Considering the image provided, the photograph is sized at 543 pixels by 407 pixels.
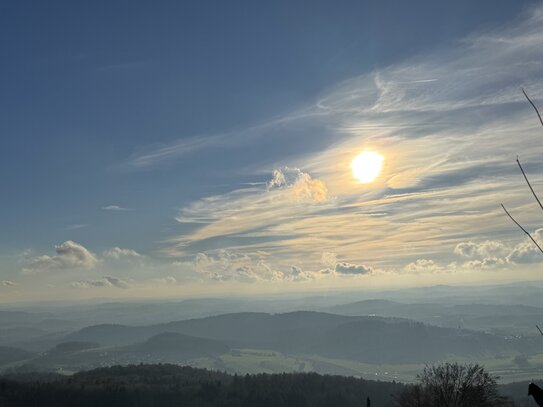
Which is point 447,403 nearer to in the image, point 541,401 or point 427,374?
point 427,374

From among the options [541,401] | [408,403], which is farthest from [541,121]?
[408,403]

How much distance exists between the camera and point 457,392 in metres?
55.0

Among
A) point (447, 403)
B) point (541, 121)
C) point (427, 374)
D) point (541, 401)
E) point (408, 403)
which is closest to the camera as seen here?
point (541, 401)

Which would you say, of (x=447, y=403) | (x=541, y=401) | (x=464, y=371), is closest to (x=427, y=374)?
(x=464, y=371)

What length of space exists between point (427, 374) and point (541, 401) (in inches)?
2663

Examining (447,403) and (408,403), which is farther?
(408,403)

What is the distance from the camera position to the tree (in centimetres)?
5441

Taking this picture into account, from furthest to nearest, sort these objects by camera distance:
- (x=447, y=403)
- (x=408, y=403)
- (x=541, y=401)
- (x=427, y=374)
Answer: (x=427, y=374) → (x=408, y=403) → (x=447, y=403) → (x=541, y=401)

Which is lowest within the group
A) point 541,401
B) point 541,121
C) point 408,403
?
point 408,403

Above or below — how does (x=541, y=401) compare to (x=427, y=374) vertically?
above

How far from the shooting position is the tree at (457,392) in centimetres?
5441

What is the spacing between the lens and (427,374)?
65.6 metres

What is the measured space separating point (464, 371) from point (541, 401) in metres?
64.8

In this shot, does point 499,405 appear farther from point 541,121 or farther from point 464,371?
point 541,121
